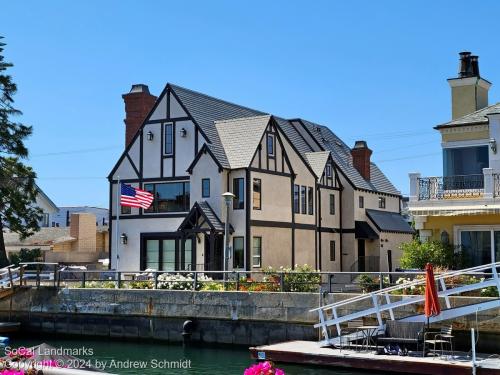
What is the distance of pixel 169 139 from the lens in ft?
129

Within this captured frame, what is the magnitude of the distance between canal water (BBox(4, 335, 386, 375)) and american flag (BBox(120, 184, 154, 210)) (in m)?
9.01

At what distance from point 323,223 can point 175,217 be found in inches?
414

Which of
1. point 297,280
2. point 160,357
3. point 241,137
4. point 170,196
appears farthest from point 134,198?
point 160,357

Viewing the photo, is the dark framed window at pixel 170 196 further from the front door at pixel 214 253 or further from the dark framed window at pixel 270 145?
the dark framed window at pixel 270 145

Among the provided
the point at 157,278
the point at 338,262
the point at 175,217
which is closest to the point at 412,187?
the point at 157,278

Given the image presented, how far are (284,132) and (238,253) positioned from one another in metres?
8.98

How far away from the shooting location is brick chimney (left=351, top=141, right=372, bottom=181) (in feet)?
167

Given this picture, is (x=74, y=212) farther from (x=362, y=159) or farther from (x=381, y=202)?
(x=381, y=202)

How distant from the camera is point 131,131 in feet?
138

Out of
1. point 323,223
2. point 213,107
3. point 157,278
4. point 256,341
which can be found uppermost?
point 213,107

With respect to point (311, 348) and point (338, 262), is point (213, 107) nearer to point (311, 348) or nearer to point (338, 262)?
point (338, 262)

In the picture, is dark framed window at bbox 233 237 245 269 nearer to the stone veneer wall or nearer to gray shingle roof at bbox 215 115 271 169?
gray shingle roof at bbox 215 115 271 169

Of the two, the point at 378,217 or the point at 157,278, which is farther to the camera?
the point at 378,217

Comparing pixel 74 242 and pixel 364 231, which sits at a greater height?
pixel 364 231
